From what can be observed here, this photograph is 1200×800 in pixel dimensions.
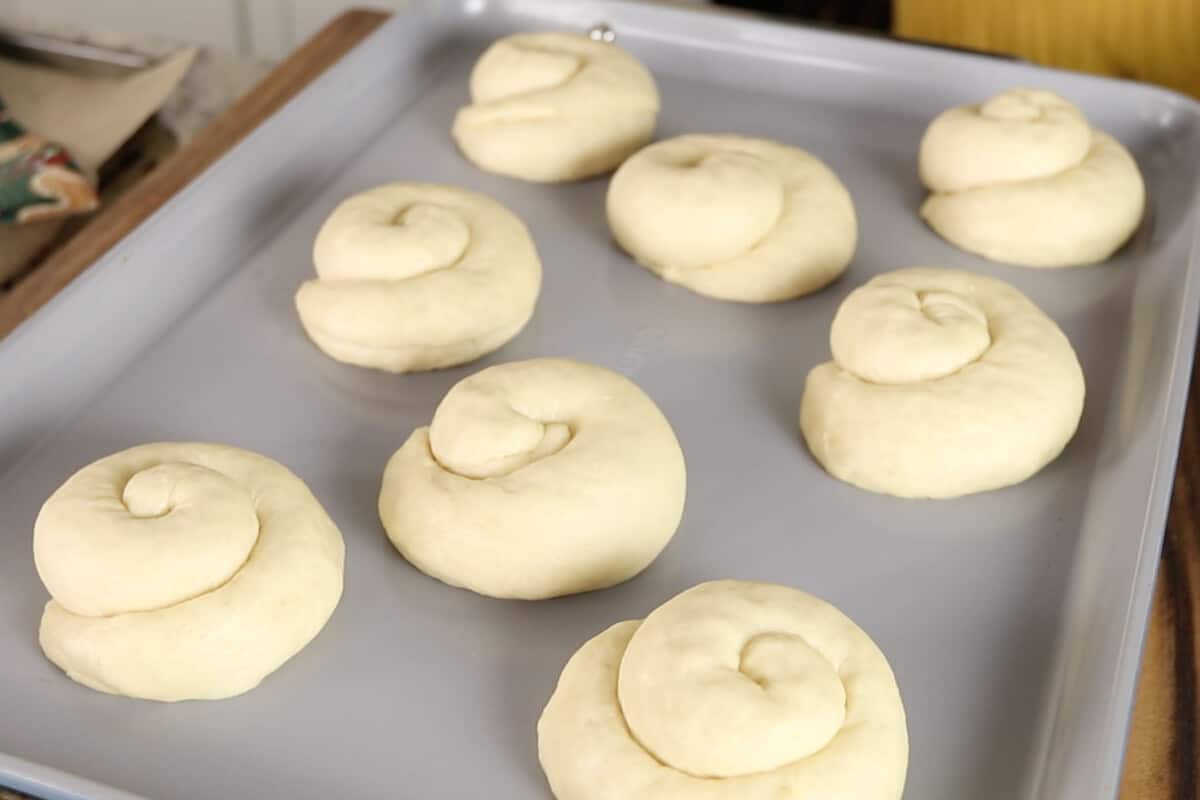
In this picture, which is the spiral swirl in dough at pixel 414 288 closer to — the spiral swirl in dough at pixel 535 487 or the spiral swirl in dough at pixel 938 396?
the spiral swirl in dough at pixel 535 487

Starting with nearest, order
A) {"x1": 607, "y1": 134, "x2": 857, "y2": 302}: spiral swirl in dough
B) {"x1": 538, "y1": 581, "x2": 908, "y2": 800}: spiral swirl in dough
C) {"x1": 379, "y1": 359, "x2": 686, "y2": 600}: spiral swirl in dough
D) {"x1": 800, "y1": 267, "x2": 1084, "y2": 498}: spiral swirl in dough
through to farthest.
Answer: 1. {"x1": 538, "y1": 581, "x2": 908, "y2": 800}: spiral swirl in dough
2. {"x1": 379, "y1": 359, "x2": 686, "y2": 600}: spiral swirl in dough
3. {"x1": 800, "y1": 267, "x2": 1084, "y2": 498}: spiral swirl in dough
4. {"x1": 607, "y1": 134, "x2": 857, "y2": 302}: spiral swirl in dough

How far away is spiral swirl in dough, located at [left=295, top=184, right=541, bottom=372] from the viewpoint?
140 centimetres

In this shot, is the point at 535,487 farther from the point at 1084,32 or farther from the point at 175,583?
the point at 1084,32

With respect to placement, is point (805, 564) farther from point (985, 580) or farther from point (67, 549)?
point (67, 549)

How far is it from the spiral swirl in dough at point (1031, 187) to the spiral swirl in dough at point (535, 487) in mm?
541

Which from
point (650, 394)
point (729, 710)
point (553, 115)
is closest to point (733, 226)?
point (650, 394)

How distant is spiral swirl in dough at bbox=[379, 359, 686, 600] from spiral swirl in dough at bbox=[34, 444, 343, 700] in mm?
104

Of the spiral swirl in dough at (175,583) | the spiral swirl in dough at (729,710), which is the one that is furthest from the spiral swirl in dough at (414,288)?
the spiral swirl in dough at (729,710)

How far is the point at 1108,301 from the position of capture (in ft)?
5.02

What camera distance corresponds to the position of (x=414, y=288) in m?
1.41

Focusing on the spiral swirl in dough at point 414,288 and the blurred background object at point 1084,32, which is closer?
the spiral swirl in dough at point 414,288

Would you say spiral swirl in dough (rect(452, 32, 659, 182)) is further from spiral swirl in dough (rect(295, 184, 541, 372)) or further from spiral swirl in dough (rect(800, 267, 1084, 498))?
spiral swirl in dough (rect(800, 267, 1084, 498))

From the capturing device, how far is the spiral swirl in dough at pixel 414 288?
140cm

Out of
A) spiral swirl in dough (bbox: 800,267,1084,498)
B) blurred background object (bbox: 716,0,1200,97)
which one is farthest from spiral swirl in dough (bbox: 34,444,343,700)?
blurred background object (bbox: 716,0,1200,97)
